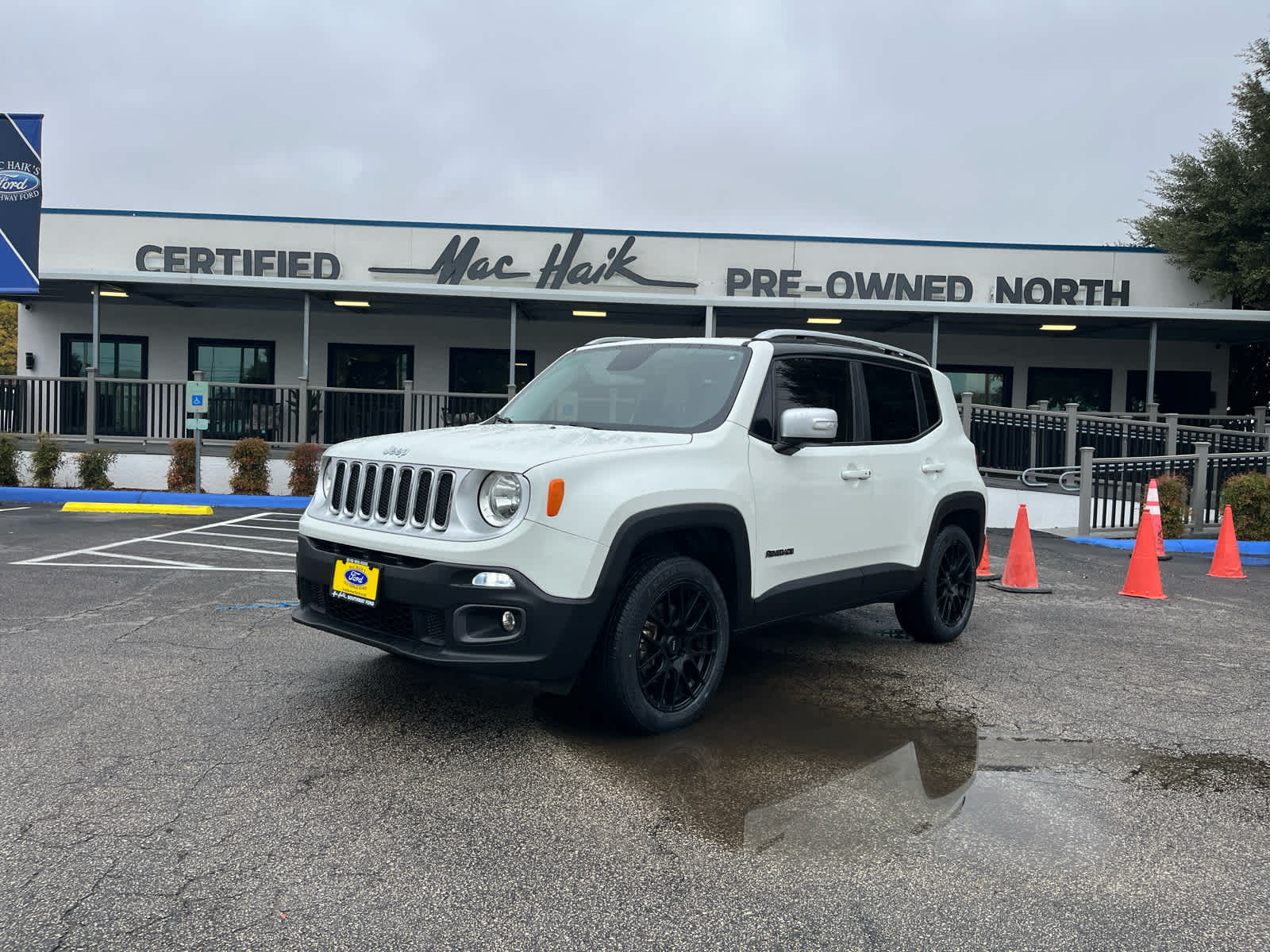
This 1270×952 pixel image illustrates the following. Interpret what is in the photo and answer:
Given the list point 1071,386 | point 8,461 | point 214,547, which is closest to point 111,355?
point 8,461

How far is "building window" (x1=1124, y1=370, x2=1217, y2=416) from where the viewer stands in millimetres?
20453

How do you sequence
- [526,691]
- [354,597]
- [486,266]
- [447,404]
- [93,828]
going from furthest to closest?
1. [486,266]
2. [447,404]
3. [526,691]
4. [354,597]
5. [93,828]

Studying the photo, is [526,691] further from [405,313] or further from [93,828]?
[405,313]

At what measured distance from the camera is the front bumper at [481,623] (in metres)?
3.73

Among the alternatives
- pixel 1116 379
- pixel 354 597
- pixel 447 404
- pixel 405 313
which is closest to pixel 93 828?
pixel 354 597

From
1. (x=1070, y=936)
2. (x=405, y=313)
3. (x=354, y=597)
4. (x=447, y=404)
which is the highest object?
(x=405, y=313)

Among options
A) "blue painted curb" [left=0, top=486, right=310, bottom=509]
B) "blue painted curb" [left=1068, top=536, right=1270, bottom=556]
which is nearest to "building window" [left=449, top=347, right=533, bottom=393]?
"blue painted curb" [left=0, top=486, right=310, bottom=509]

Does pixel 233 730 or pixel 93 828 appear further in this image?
pixel 233 730

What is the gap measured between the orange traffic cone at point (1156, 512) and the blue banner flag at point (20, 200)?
16.5 metres

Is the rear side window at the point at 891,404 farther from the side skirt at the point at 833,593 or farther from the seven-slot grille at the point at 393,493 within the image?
the seven-slot grille at the point at 393,493

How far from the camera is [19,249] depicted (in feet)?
51.8

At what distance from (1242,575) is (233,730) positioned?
9.48 meters

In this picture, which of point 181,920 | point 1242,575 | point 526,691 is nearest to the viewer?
point 181,920

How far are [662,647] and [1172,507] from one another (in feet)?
33.3
